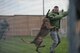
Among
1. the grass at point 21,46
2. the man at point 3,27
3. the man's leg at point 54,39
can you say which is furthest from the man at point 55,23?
the man at point 3,27

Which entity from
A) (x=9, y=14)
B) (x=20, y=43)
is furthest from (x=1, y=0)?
(x=20, y=43)

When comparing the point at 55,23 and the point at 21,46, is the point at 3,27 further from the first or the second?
the point at 55,23

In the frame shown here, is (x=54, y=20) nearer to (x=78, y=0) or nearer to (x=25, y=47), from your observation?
(x=25, y=47)

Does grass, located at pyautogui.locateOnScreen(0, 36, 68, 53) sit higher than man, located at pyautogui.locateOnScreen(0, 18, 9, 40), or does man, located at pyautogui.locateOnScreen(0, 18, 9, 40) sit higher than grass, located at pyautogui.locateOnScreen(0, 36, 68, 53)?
man, located at pyautogui.locateOnScreen(0, 18, 9, 40)

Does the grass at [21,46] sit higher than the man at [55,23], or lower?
lower

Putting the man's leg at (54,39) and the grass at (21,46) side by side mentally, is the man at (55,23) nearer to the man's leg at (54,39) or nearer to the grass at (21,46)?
the man's leg at (54,39)

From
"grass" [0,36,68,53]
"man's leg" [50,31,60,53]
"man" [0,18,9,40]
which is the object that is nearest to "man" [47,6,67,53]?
"man's leg" [50,31,60,53]

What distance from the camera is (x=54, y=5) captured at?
1033 centimetres

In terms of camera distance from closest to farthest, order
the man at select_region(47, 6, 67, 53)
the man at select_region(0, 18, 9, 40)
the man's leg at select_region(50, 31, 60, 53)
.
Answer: the man at select_region(47, 6, 67, 53)
the man at select_region(0, 18, 9, 40)
the man's leg at select_region(50, 31, 60, 53)

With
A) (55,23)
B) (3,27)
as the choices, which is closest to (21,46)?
(3,27)

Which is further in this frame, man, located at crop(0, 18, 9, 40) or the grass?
the grass

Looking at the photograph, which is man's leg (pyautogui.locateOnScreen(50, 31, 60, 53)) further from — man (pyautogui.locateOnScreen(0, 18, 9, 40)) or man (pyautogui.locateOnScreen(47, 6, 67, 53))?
man (pyautogui.locateOnScreen(0, 18, 9, 40))

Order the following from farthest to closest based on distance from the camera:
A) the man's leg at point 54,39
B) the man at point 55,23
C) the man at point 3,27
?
the man's leg at point 54,39 < the man at point 3,27 < the man at point 55,23

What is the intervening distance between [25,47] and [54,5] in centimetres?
161
